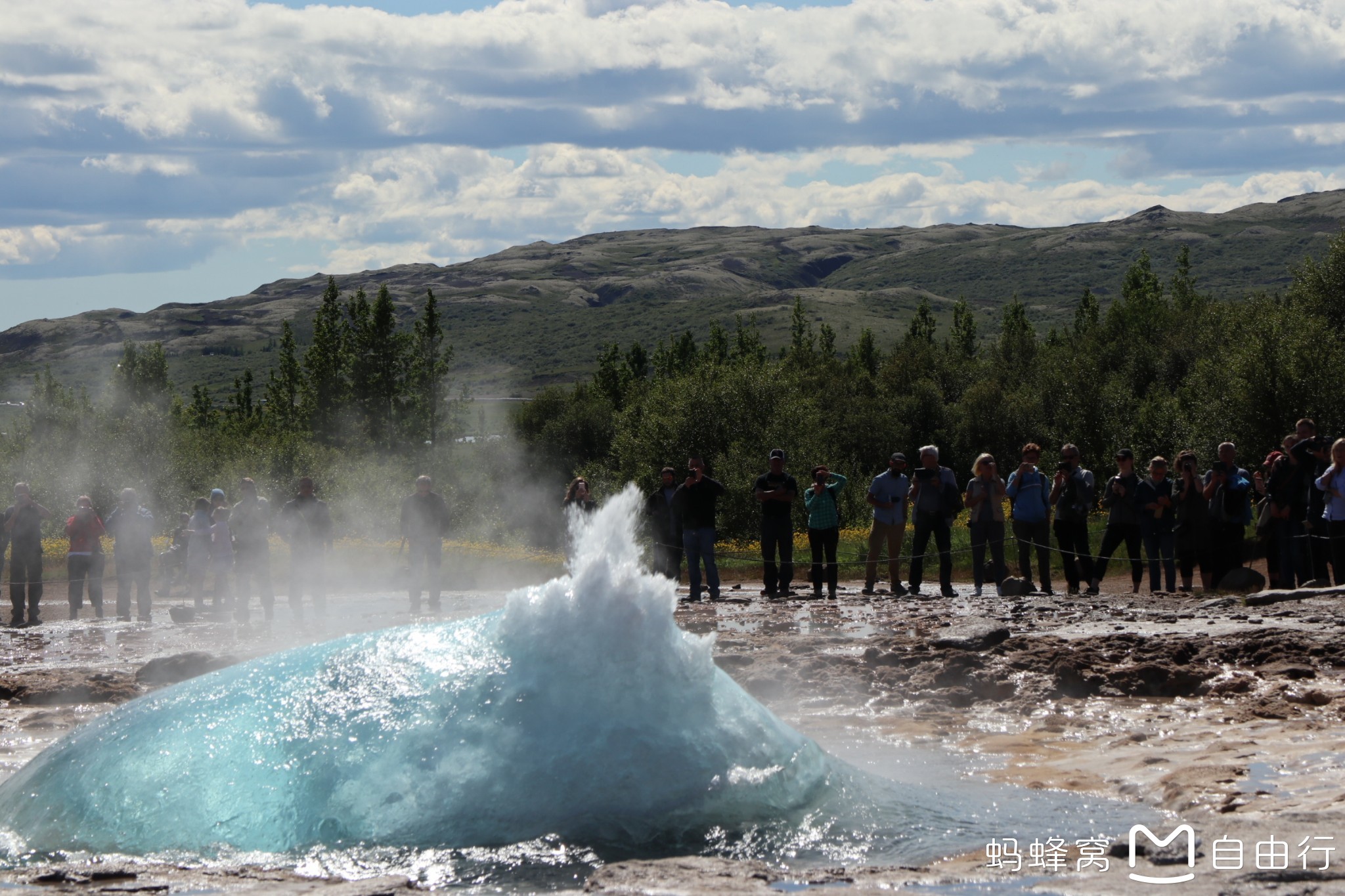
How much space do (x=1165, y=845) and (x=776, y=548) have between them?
1059 cm

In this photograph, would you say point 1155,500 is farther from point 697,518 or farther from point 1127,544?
point 697,518

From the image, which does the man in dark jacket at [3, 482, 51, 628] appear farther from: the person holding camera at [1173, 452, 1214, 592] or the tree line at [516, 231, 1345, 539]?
the tree line at [516, 231, 1345, 539]

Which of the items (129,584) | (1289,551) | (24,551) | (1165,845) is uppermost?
(24,551)

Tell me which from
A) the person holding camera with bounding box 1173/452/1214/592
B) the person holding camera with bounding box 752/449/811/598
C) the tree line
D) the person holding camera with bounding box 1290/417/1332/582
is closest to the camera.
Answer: the person holding camera with bounding box 1290/417/1332/582

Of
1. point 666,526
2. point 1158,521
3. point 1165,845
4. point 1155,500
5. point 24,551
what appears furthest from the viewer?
point 666,526

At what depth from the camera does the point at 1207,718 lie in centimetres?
880

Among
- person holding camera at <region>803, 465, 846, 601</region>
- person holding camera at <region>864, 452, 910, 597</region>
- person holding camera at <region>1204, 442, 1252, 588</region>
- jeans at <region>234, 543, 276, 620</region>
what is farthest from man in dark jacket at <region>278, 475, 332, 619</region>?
person holding camera at <region>1204, 442, 1252, 588</region>

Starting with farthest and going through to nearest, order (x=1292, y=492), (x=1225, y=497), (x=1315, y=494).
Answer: (x=1225, y=497)
(x=1292, y=492)
(x=1315, y=494)

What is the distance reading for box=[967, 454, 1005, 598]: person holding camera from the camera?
574 inches

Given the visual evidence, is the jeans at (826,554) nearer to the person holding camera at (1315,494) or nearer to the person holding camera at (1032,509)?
the person holding camera at (1032,509)

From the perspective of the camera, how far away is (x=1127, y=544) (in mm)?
14797

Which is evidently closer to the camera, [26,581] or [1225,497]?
[1225,497]

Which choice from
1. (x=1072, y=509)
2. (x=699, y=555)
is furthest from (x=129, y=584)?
(x=1072, y=509)

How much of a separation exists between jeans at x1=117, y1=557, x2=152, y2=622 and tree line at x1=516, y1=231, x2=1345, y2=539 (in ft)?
63.1
